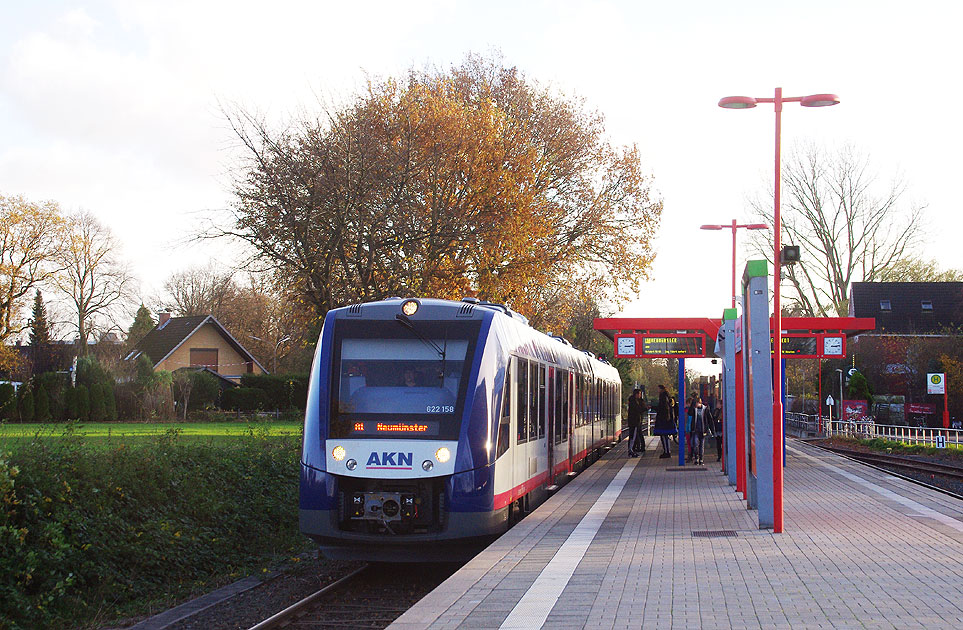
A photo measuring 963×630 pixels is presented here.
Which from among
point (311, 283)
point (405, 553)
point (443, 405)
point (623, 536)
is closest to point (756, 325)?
point (623, 536)

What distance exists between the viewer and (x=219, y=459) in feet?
50.8

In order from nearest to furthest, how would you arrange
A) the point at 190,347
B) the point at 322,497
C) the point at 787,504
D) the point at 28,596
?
the point at 28,596
the point at 322,497
the point at 787,504
the point at 190,347

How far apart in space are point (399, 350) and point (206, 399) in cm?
4669

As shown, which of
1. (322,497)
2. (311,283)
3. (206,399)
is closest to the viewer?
(322,497)

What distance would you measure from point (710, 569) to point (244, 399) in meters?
50.3

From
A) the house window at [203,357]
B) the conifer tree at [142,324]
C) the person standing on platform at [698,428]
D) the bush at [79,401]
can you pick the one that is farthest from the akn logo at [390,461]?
the house window at [203,357]

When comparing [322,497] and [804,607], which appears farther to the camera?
[322,497]

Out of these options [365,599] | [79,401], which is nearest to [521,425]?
[365,599]

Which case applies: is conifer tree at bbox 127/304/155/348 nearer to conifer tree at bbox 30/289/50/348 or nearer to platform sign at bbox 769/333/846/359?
conifer tree at bbox 30/289/50/348

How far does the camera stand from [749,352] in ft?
39.7

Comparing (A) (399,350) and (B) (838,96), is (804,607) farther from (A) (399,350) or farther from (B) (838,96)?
(B) (838,96)

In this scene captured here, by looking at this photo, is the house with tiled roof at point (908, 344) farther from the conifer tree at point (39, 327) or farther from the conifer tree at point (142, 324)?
the conifer tree at point (39, 327)

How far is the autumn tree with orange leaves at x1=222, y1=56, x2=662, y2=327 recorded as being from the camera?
2020cm

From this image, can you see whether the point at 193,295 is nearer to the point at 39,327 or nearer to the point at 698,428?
the point at 39,327
